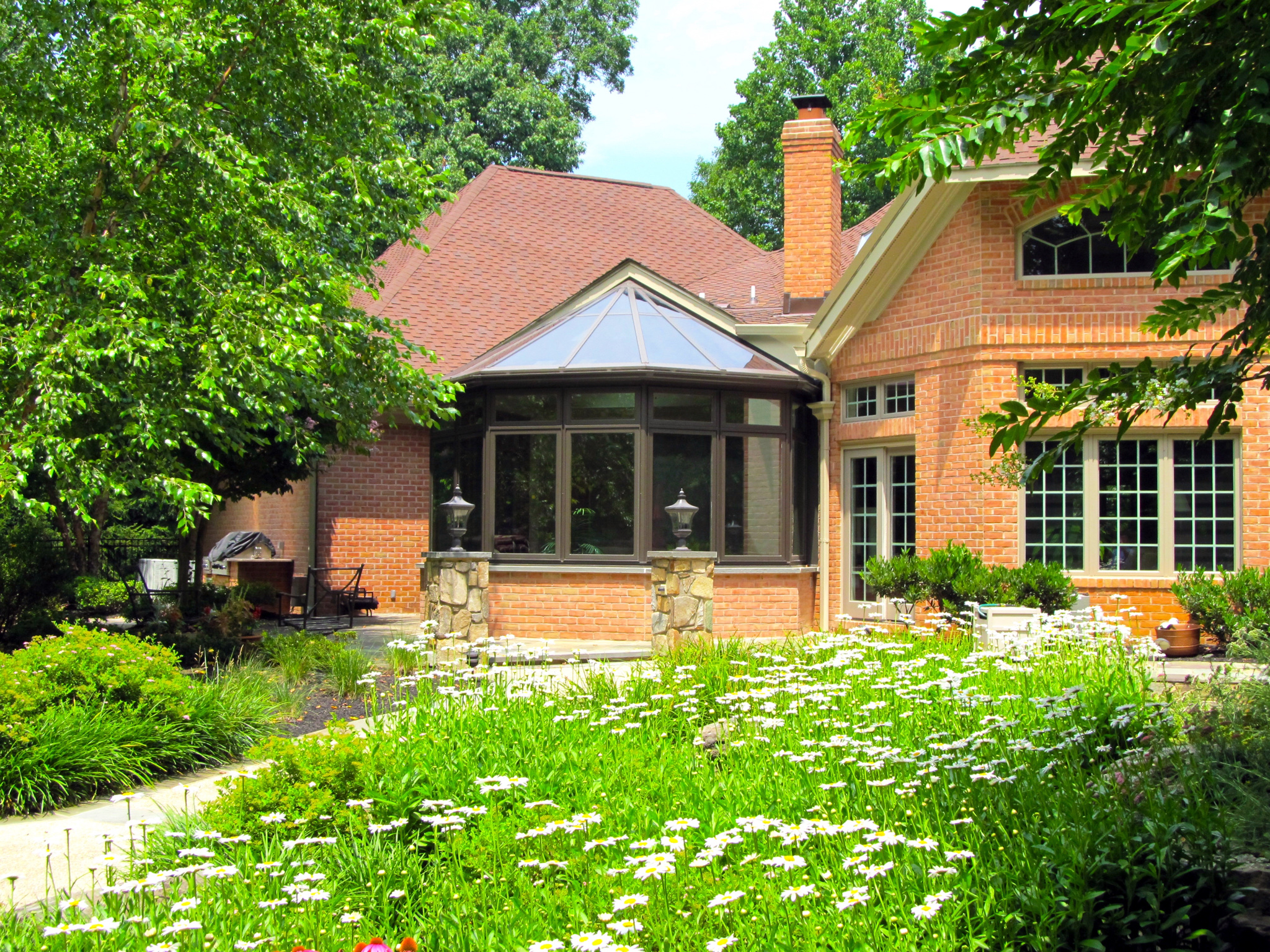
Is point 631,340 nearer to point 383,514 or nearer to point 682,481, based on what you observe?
point 682,481

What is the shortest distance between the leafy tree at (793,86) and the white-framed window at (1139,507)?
22047 mm

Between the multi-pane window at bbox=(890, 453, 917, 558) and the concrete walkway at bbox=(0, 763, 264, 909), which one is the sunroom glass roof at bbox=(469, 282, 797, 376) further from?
the concrete walkway at bbox=(0, 763, 264, 909)

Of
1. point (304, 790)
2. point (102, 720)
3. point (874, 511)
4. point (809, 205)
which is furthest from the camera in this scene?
point (809, 205)

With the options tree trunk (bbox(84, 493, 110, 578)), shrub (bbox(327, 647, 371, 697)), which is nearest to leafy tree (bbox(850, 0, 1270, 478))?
shrub (bbox(327, 647, 371, 697))

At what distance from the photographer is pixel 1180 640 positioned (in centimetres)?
1147

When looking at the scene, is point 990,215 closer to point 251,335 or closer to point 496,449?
point 496,449

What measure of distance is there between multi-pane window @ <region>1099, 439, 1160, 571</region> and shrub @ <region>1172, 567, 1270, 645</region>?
663 mm

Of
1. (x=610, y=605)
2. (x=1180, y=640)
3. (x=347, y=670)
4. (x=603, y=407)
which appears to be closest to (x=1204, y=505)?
(x=1180, y=640)

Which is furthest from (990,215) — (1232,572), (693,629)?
(693,629)

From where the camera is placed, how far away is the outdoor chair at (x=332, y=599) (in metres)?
15.6

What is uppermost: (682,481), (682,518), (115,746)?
(682,481)

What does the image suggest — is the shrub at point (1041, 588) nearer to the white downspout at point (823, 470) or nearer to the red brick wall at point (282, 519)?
the white downspout at point (823, 470)

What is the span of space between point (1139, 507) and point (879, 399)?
3.30m

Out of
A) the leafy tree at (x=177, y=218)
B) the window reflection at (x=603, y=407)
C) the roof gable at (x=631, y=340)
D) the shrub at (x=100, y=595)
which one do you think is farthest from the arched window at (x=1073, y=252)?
the shrub at (x=100, y=595)
